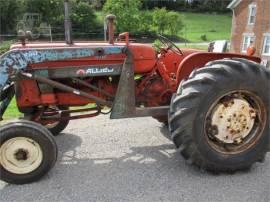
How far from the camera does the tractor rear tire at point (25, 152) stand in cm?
353

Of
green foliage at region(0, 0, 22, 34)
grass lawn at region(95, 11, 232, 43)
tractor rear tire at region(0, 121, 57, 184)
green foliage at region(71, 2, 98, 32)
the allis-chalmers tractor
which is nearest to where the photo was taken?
tractor rear tire at region(0, 121, 57, 184)

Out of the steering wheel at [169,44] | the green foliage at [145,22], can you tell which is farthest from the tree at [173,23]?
the steering wheel at [169,44]

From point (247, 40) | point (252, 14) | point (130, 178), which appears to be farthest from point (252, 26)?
point (130, 178)

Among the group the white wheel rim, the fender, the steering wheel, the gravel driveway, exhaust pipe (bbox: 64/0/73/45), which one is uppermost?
exhaust pipe (bbox: 64/0/73/45)

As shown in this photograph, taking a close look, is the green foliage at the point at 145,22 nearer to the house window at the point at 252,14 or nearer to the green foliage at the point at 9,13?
the house window at the point at 252,14

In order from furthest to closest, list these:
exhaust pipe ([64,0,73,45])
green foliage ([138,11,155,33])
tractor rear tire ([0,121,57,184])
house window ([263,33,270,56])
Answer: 1. green foliage ([138,11,155,33])
2. house window ([263,33,270,56])
3. exhaust pipe ([64,0,73,45])
4. tractor rear tire ([0,121,57,184])

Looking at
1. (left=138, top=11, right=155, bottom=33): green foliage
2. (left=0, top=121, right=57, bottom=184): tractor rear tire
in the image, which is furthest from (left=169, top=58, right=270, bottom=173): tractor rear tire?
(left=138, top=11, right=155, bottom=33): green foliage

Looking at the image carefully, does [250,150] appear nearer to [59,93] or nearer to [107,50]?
[107,50]

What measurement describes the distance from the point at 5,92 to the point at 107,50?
1265 mm

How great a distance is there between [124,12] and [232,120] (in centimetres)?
2954

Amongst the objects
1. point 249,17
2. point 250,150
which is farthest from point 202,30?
point 250,150

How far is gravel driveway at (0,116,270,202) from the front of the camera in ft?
11.3

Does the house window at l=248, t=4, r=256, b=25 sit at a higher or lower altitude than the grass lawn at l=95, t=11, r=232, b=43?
higher

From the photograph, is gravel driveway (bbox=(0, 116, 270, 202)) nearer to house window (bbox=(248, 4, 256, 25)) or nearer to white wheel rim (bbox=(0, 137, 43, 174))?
white wheel rim (bbox=(0, 137, 43, 174))
